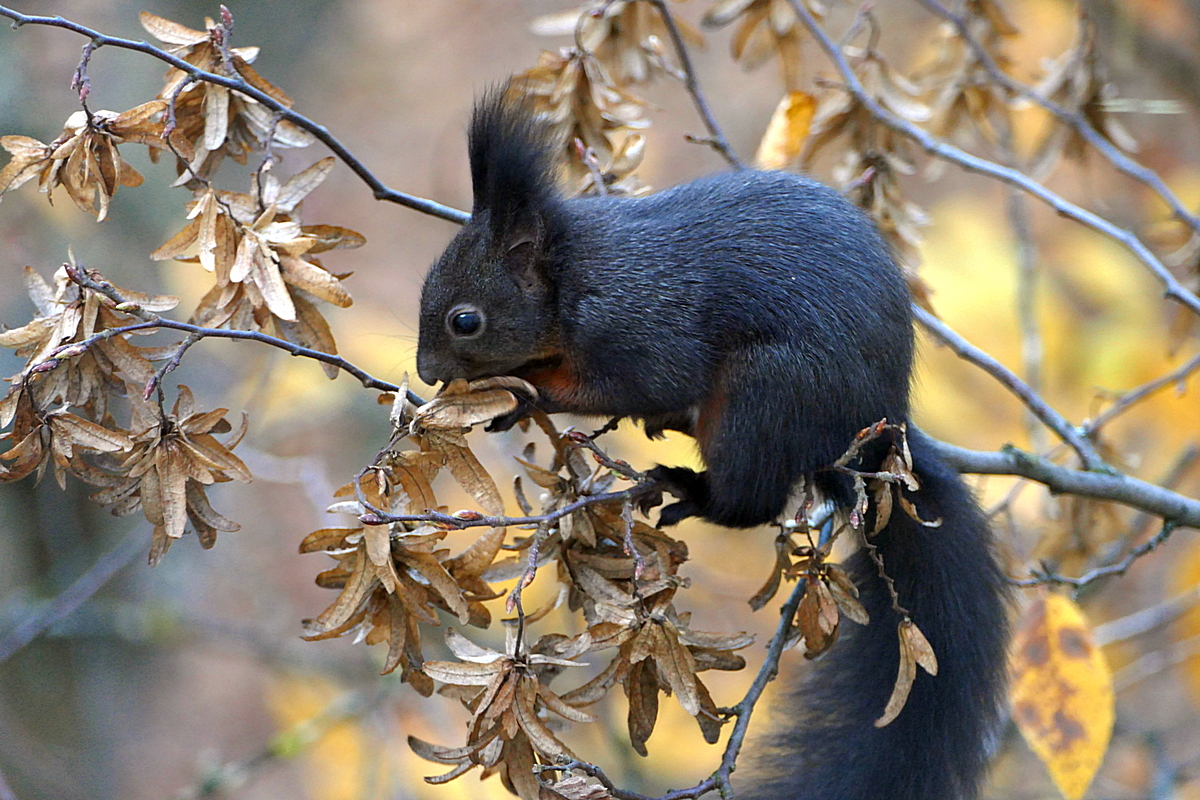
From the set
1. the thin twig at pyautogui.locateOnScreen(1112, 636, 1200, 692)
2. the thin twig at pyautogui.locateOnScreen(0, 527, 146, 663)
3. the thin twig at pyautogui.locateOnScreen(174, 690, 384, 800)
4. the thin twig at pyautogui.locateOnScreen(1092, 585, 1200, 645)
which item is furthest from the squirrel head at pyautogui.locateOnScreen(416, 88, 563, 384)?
the thin twig at pyautogui.locateOnScreen(1112, 636, 1200, 692)

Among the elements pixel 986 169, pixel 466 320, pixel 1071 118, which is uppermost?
pixel 1071 118

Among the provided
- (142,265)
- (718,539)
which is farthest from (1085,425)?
(142,265)

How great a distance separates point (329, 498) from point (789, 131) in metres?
2.27

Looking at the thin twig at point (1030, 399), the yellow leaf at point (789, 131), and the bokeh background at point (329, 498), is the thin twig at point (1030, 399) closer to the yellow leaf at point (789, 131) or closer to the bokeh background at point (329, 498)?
the bokeh background at point (329, 498)

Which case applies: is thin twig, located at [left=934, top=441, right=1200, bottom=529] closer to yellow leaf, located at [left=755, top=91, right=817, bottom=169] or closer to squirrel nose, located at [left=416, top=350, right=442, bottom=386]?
yellow leaf, located at [left=755, top=91, right=817, bottom=169]

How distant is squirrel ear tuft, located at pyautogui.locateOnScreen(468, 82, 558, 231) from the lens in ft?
7.72

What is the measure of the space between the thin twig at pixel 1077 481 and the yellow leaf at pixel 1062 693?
25 centimetres

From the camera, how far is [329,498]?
13.9ft

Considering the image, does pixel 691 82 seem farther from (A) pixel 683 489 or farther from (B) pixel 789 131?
(A) pixel 683 489

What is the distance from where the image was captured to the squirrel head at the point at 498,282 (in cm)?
249

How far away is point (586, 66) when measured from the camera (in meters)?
2.65

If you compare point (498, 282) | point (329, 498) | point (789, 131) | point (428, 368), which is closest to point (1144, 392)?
point (789, 131)

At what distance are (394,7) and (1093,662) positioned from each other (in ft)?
28.8

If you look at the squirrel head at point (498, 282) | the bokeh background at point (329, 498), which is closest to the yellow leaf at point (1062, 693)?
the bokeh background at point (329, 498)
